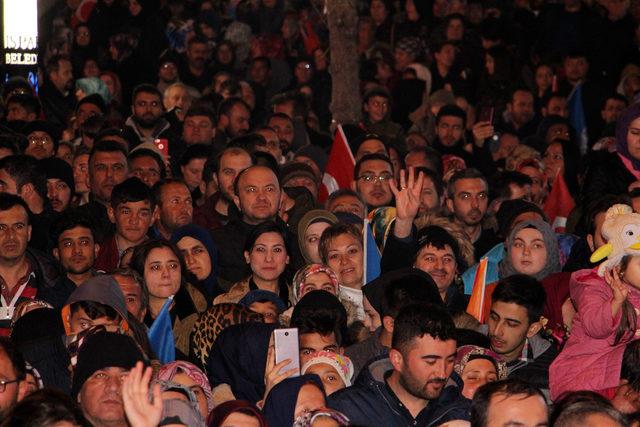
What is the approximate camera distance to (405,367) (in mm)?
8406

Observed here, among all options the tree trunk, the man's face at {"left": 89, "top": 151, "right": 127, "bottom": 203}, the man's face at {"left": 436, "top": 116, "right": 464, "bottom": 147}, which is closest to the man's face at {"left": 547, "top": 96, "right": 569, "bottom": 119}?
the tree trunk

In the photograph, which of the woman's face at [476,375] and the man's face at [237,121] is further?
the man's face at [237,121]

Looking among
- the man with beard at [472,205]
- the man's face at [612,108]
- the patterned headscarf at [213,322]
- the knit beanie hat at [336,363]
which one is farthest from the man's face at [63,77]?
the knit beanie hat at [336,363]

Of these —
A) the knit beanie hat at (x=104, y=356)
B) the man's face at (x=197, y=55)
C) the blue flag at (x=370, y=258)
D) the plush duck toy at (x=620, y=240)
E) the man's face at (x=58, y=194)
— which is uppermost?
the man's face at (x=197, y=55)

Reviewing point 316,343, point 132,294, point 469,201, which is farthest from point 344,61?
point 316,343

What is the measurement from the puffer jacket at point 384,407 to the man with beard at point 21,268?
309 cm

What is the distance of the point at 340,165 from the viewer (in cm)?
1451

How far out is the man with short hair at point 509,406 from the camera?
294 inches

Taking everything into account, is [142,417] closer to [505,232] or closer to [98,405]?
[98,405]

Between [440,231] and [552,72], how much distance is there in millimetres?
9691

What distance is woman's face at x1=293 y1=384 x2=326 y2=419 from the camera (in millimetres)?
8180

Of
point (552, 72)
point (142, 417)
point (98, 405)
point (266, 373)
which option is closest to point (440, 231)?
point (266, 373)

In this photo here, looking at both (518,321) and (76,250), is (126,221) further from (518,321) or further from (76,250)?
(518,321)

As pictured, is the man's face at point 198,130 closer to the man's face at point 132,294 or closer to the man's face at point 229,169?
the man's face at point 229,169
